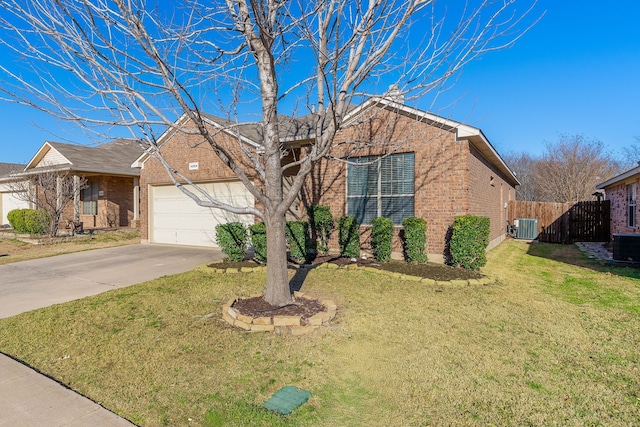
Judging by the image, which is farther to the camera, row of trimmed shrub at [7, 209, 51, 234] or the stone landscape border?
row of trimmed shrub at [7, 209, 51, 234]

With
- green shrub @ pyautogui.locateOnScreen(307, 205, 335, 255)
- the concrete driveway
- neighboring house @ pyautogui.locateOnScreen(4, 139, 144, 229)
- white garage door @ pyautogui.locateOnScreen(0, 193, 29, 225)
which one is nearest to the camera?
the concrete driveway

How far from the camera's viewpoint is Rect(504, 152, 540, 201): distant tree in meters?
33.6

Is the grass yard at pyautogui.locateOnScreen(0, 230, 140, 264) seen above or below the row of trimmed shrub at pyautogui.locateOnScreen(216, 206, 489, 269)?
below

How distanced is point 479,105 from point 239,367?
4838 mm

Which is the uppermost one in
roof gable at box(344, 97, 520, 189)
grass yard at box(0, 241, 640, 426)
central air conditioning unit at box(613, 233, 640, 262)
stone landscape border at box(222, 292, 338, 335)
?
roof gable at box(344, 97, 520, 189)

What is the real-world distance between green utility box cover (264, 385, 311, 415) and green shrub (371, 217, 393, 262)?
5.72 meters

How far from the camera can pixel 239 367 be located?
3.36 m

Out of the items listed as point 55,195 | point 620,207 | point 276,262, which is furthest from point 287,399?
point 55,195

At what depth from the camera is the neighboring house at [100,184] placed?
17703 mm

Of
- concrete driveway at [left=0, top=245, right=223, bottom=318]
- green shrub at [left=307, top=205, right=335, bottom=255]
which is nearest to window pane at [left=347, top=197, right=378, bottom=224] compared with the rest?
green shrub at [left=307, top=205, right=335, bottom=255]

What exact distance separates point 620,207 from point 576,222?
6.61ft

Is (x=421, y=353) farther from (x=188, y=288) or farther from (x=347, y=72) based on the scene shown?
(x=188, y=288)

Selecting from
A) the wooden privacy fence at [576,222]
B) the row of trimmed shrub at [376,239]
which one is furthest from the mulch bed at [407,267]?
the wooden privacy fence at [576,222]

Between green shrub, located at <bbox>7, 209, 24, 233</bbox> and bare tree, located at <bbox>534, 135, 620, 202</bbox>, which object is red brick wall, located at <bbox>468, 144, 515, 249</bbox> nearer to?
bare tree, located at <bbox>534, 135, 620, 202</bbox>
